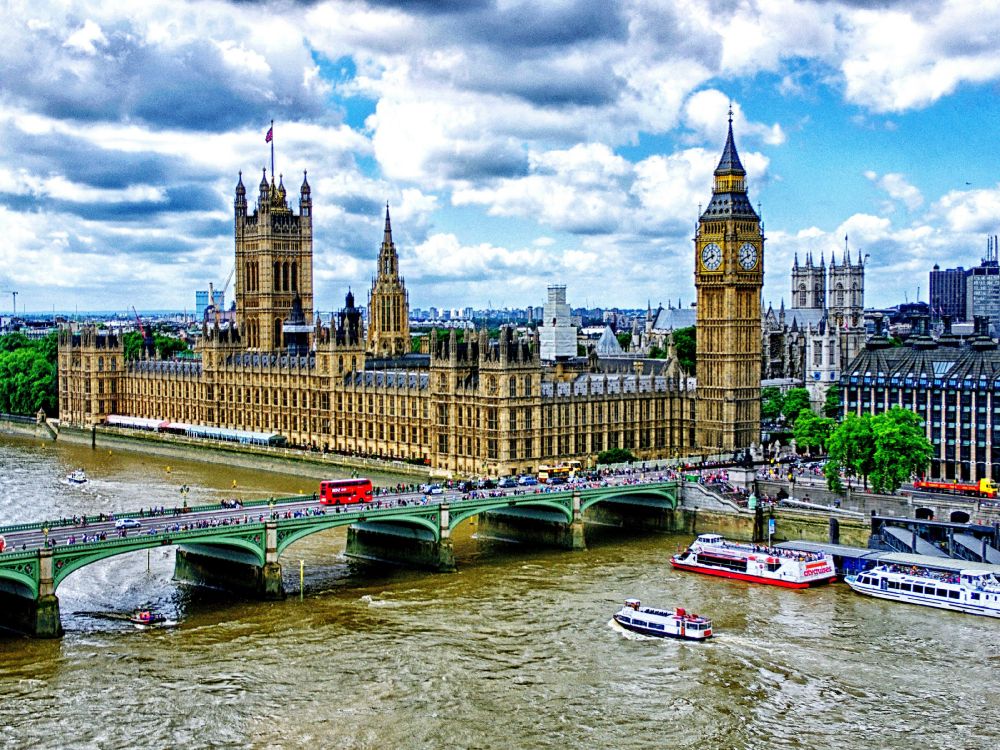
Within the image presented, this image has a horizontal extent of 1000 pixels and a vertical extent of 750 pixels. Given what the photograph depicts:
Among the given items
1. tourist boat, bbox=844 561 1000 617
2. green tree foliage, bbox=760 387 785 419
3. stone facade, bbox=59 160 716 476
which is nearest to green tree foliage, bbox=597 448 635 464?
stone facade, bbox=59 160 716 476

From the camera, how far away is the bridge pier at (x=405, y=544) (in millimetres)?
82375

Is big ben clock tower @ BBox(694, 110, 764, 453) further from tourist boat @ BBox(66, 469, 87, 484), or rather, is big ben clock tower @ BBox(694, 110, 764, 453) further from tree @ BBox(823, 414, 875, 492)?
tourist boat @ BBox(66, 469, 87, 484)

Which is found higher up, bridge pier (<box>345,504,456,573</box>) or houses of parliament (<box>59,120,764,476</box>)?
houses of parliament (<box>59,120,764,476</box>)

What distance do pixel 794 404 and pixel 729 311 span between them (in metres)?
29.1

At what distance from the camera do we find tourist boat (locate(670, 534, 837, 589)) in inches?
3115

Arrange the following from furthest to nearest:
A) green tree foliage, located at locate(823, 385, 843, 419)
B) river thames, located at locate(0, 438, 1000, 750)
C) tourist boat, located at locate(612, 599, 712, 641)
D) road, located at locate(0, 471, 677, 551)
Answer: green tree foliage, located at locate(823, 385, 843, 419)
road, located at locate(0, 471, 677, 551)
tourist boat, located at locate(612, 599, 712, 641)
river thames, located at locate(0, 438, 1000, 750)

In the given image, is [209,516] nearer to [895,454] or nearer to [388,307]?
[895,454]

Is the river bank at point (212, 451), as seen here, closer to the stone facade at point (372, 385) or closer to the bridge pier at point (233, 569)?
the stone facade at point (372, 385)

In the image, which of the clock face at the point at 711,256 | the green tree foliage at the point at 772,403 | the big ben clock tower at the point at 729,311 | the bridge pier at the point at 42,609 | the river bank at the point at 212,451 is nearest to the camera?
the bridge pier at the point at 42,609

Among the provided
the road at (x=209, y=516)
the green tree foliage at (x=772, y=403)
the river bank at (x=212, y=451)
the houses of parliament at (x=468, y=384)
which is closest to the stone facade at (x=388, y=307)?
the houses of parliament at (x=468, y=384)

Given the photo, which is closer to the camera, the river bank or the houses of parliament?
the houses of parliament

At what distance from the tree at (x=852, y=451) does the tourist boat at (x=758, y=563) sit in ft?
48.5

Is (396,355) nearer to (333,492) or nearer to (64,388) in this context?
(64,388)

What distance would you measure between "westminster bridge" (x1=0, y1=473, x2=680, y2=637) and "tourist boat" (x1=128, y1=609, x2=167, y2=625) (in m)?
3.23
